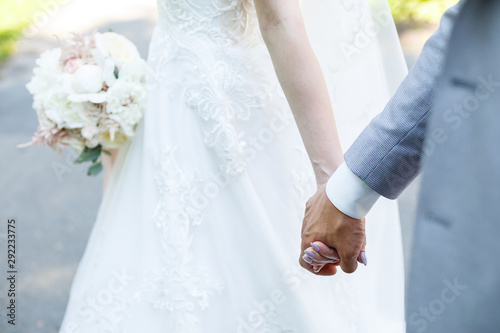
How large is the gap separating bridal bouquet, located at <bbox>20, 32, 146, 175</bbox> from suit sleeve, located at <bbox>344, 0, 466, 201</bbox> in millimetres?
863

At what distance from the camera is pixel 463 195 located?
898 mm

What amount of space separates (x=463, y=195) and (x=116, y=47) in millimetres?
1420

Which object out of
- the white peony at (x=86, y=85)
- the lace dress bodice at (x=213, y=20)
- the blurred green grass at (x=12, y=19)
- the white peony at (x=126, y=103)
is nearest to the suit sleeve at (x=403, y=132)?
the lace dress bodice at (x=213, y=20)

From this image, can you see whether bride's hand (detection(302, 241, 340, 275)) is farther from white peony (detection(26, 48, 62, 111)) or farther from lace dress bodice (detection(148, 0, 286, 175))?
white peony (detection(26, 48, 62, 111))

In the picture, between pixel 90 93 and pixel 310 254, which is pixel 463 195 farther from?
pixel 90 93

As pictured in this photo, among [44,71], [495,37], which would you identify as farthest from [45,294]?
[495,37]

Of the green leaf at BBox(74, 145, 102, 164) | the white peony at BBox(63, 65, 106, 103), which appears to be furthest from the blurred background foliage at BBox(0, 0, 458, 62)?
the white peony at BBox(63, 65, 106, 103)

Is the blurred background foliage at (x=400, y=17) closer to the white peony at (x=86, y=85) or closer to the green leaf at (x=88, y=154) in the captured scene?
the green leaf at (x=88, y=154)

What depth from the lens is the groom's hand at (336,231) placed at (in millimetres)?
1364

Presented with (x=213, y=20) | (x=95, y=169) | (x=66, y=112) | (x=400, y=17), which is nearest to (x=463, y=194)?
(x=213, y=20)

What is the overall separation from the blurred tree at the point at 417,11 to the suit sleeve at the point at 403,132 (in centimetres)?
533

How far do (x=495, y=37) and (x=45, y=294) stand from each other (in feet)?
9.24

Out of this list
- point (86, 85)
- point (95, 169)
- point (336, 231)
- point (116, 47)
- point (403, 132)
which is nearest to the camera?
point (403, 132)

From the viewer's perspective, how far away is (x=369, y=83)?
73.2 inches
